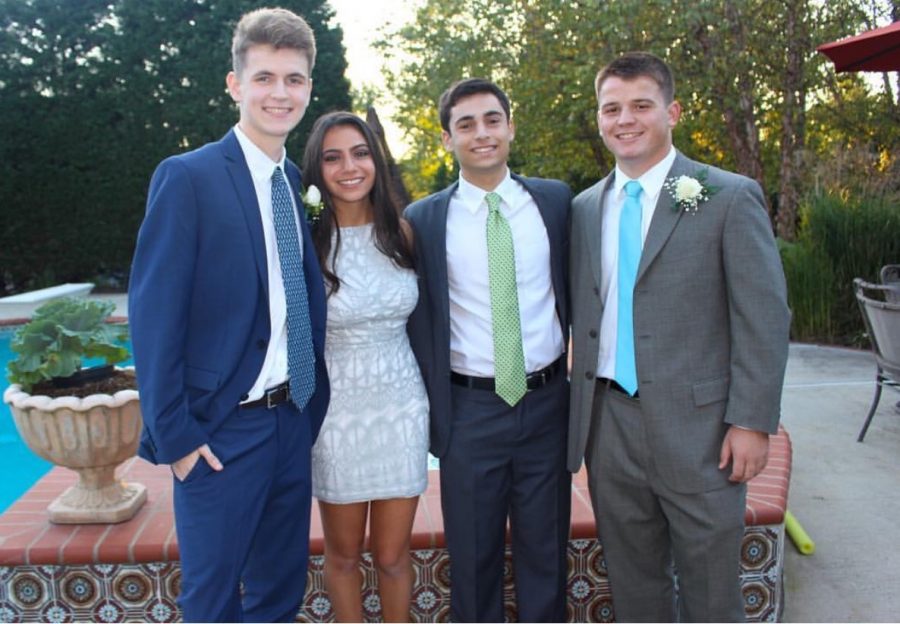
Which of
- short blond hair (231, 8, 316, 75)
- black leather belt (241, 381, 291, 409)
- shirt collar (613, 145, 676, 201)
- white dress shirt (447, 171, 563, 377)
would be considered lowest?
black leather belt (241, 381, 291, 409)

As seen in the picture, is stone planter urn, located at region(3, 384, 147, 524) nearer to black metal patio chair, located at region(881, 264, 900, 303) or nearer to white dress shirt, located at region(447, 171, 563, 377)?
white dress shirt, located at region(447, 171, 563, 377)

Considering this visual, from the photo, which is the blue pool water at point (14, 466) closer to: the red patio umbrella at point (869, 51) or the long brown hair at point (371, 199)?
the long brown hair at point (371, 199)

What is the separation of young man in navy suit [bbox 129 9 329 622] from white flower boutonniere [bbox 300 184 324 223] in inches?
4.6

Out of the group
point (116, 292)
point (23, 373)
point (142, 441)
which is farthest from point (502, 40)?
point (142, 441)

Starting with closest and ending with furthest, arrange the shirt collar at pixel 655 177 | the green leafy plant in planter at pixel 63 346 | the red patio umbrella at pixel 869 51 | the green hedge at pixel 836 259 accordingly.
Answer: the shirt collar at pixel 655 177 → the green leafy plant in planter at pixel 63 346 → the red patio umbrella at pixel 869 51 → the green hedge at pixel 836 259

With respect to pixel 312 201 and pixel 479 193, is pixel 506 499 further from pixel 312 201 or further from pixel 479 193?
pixel 312 201

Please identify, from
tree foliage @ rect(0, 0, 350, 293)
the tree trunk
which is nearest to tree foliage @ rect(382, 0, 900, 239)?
the tree trunk

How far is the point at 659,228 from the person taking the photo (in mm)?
1942

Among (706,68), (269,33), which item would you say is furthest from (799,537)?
(706,68)

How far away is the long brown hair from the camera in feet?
7.25

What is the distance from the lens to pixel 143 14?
41.1 feet

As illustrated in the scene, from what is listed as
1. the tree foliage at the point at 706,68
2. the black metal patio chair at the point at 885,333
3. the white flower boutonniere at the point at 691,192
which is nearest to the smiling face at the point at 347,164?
the white flower boutonniere at the point at 691,192

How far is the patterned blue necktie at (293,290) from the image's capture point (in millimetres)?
1919

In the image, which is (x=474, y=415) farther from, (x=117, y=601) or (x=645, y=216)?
(x=117, y=601)
